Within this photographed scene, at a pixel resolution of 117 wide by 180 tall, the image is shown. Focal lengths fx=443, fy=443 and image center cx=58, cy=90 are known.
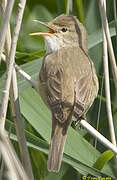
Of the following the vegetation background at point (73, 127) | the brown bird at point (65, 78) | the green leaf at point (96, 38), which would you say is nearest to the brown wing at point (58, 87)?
the brown bird at point (65, 78)

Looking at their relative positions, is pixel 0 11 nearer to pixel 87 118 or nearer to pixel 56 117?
pixel 56 117

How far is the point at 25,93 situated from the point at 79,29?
2.58 ft

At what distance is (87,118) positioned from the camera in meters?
3.60

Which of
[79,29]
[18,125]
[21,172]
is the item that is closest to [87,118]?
[79,29]

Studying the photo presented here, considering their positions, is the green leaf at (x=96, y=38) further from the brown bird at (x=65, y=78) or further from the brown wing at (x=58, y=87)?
the brown wing at (x=58, y=87)

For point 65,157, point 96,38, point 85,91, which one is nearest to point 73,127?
point 85,91

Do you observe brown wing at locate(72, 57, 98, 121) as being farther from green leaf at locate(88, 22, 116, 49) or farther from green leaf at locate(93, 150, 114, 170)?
green leaf at locate(93, 150, 114, 170)

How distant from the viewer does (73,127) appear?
11.3 feet

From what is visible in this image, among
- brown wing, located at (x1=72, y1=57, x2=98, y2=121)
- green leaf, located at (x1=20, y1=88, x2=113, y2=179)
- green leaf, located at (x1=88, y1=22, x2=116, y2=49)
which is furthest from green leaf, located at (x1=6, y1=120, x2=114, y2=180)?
green leaf, located at (x1=88, y1=22, x2=116, y2=49)

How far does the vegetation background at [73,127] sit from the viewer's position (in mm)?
2930

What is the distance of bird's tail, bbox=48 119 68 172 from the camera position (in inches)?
103

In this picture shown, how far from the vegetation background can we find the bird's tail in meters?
0.13

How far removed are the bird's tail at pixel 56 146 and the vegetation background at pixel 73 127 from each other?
0.43 feet

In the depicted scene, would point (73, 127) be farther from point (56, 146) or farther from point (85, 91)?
point (56, 146)
